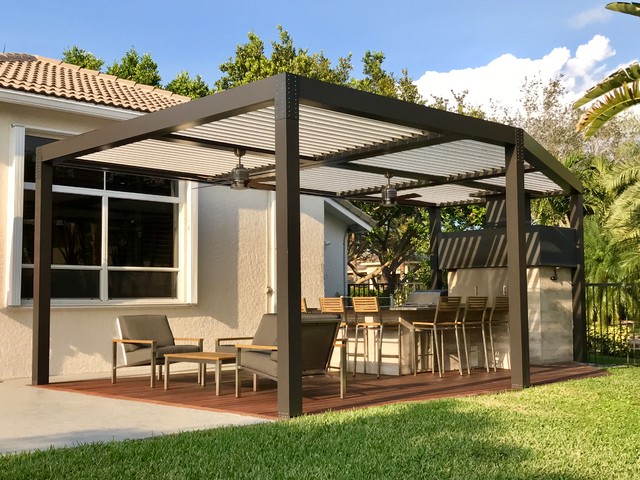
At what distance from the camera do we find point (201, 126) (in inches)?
376

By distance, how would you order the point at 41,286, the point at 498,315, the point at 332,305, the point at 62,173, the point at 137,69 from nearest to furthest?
1. the point at 41,286
2. the point at 332,305
3. the point at 62,173
4. the point at 498,315
5. the point at 137,69

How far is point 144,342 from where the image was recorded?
10.3 meters

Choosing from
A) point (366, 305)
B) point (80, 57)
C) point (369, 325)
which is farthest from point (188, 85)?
point (366, 305)

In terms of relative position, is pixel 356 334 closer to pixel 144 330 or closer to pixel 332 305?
pixel 332 305

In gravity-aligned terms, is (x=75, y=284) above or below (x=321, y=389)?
above

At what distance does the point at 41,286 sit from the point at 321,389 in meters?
4.18

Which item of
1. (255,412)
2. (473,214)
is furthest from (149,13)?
(255,412)

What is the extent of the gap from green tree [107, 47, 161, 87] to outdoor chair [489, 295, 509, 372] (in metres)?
24.2

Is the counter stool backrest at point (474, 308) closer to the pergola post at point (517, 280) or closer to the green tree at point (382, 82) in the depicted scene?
the pergola post at point (517, 280)

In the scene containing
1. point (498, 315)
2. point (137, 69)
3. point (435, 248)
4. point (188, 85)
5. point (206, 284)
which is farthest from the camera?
point (137, 69)

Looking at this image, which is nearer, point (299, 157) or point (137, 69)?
point (299, 157)

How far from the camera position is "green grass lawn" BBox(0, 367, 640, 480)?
208 inches

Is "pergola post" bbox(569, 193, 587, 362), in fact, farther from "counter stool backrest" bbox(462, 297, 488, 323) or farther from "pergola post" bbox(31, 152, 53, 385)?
"pergola post" bbox(31, 152, 53, 385)

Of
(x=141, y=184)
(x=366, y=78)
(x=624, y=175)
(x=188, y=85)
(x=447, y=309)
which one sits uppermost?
(x=366, y=78)
